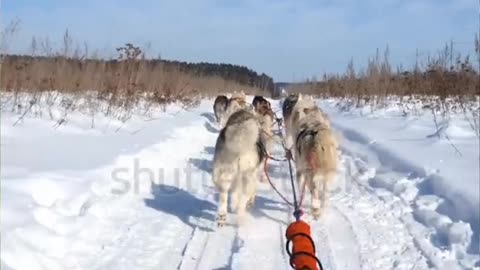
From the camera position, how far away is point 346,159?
9.49 m

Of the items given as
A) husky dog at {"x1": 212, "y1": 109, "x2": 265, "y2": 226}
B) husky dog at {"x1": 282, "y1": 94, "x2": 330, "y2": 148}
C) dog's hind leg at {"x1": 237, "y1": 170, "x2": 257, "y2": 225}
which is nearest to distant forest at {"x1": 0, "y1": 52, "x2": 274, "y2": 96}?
husky dog at {"x1": 282, "y1": 94, "x2": 330, "y2": 148}

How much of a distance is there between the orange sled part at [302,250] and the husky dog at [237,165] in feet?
7.79

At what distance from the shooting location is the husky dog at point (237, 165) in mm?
5488

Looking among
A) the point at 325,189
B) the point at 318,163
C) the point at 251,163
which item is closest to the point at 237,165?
the point at 251,163

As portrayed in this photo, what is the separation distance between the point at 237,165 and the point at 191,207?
91cm

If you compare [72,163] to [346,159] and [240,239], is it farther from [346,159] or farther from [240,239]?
[346,159]

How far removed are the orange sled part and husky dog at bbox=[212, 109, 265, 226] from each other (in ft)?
7.79

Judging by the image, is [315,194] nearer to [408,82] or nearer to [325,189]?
[325,189]

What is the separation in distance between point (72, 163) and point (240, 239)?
2613 millimetres

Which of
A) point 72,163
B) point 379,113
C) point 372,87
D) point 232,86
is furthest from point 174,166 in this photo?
point 232,86

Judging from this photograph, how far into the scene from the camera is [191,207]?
20.1ft

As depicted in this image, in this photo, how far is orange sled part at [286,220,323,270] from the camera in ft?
8.75

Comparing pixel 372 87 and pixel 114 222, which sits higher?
pixel 372 87

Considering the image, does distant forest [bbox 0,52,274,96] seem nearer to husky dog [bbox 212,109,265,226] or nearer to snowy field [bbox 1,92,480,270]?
snowy field [bbox 1,92,480,270]
